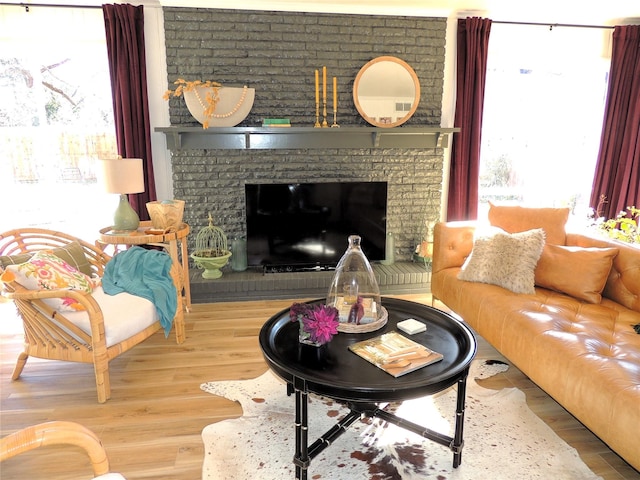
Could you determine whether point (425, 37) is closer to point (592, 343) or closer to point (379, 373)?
point (592, 343)

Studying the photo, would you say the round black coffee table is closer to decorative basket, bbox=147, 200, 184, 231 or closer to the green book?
decorative basket, bbox=147, 200, 184, 231

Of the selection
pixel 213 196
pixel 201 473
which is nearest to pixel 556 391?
pixel 201 473

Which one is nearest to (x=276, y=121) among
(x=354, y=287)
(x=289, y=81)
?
(x=289, y=81)

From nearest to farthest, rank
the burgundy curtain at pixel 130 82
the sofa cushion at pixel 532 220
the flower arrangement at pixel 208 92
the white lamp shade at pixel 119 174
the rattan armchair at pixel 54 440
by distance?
the rattan armchair at pixel 54 440, the sofa cushion at pixel 532 220, the white lamp shade at pixel 119 174, the flower arrangement at pixel 208 92, the burgundy curtain at pixel 130 82

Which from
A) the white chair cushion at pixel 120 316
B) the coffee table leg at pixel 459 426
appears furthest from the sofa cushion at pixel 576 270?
Result: the white chair cushion at pixel 120 316

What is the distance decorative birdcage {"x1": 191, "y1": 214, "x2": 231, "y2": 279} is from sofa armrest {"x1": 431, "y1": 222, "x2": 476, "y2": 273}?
1.73 meters

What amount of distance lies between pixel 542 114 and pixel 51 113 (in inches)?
179

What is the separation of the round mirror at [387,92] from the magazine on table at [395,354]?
8.07 feet

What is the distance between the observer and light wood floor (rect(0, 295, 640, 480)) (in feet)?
6.01

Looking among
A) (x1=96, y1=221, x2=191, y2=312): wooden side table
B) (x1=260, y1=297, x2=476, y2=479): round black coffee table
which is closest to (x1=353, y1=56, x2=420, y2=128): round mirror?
(x1=96, y1=221, x2=191, y2=312): wooden side table

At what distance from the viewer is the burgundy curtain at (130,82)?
3.51m

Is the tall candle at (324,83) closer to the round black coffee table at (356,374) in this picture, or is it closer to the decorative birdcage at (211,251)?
the decorative birdcage at (211,251)

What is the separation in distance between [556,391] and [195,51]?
3.47 metres

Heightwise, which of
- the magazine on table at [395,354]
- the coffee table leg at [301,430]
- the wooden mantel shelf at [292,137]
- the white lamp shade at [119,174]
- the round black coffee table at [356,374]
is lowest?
the coffee table leg at [301,430]
